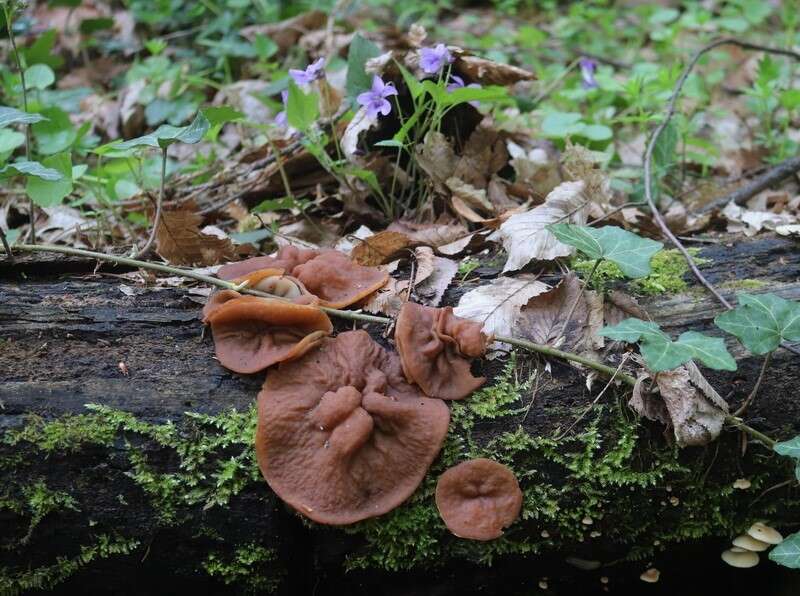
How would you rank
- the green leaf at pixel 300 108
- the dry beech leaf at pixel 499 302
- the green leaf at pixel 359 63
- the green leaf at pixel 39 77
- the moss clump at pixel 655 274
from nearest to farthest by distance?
the dry beech leaf at pixel 499 302 < the moss clump at pixel 655 274 < the green leaf at pixel 300 108 < the green leaf at pixel 359 63 < the green leaf at pixel 39 77

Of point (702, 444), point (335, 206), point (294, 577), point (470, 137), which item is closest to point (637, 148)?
point (470, 137)

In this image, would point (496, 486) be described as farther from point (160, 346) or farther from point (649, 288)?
point (160, 346)

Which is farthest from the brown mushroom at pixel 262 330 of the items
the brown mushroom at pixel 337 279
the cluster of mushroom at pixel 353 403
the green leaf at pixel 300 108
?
the green leaf at pixel 300 108

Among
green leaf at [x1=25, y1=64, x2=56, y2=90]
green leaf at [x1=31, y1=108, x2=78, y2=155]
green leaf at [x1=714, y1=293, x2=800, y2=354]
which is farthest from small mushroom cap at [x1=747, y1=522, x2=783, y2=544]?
green leaf at [x1=31, y1=108, x2=78, y2=155]

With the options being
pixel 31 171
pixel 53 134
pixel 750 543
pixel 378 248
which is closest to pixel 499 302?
pixel 378 248

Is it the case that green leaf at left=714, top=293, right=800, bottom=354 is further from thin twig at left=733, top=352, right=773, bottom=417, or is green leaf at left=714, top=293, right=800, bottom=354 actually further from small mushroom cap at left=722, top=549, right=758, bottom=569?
small mushroom cap at left=722, top=549, right=758, bottom=569

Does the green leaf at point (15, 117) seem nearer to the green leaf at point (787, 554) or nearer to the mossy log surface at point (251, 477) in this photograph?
the mossy log surface at point (251, 477)

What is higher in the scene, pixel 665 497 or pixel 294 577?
pixel 665 497
